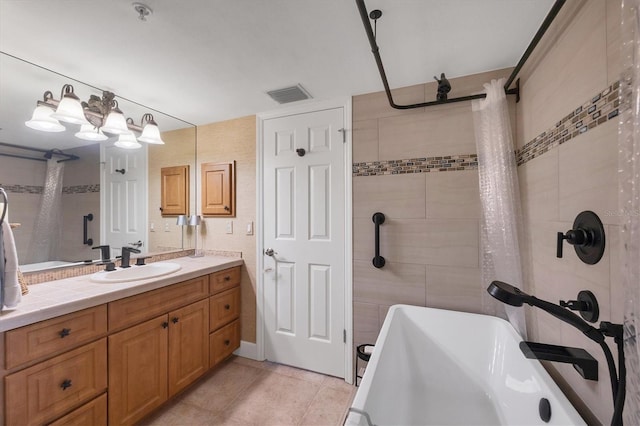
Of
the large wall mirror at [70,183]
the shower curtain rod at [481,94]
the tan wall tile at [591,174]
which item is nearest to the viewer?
the tan wall tile at [591,174]

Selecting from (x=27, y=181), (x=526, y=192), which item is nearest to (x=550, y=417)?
→ (x=526, y=192)

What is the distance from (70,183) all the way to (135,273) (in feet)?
2.50

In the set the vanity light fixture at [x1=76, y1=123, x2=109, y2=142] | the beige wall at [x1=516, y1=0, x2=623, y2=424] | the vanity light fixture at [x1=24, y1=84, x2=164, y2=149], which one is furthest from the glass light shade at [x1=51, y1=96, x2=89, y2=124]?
the beige wall at [x1=516, y1=0, x2=623, y2=424]

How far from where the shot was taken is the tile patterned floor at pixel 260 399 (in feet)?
5.40

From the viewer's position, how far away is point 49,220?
5.41ft

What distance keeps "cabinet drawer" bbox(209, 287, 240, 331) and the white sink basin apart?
429 mm

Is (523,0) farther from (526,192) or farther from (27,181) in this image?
(27,181)

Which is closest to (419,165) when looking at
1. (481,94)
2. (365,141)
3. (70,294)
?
(365,141)

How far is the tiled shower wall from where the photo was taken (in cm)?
170

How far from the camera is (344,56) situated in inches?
59.1

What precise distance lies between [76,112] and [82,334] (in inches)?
54.4

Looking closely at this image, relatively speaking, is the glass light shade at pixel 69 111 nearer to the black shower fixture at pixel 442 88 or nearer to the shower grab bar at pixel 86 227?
the shower grab bar at pixel 86 227

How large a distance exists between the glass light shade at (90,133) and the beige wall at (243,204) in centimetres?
85

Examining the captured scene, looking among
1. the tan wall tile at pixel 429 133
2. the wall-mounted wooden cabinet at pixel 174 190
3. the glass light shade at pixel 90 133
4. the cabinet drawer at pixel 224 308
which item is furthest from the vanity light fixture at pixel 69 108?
the tan wall tile at pixel 429 133
